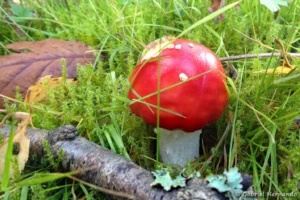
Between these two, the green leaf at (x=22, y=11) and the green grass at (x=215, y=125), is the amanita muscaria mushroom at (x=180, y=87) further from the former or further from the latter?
the green leaf at (x=22, y=11)

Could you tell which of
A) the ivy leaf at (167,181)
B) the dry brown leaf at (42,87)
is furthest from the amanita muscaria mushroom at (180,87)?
the dry brown leaf at (42,87)

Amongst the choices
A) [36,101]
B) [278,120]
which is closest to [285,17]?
[278,120]

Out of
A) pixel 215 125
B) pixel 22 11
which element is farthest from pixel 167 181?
pixel 22 11

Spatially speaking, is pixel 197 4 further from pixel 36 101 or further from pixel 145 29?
pixel 36 101

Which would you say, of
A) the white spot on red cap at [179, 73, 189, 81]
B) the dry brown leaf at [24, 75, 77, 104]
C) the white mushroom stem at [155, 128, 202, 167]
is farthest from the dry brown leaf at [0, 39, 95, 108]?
the white spot on red cap at [179, 73, 189, 81]

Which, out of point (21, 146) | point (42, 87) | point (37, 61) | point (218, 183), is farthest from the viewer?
point (37, 61)

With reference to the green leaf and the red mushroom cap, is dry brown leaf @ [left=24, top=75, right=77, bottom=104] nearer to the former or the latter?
the red mushroom cap

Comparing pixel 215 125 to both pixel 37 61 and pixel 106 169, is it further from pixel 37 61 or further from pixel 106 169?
pixel 37 61
